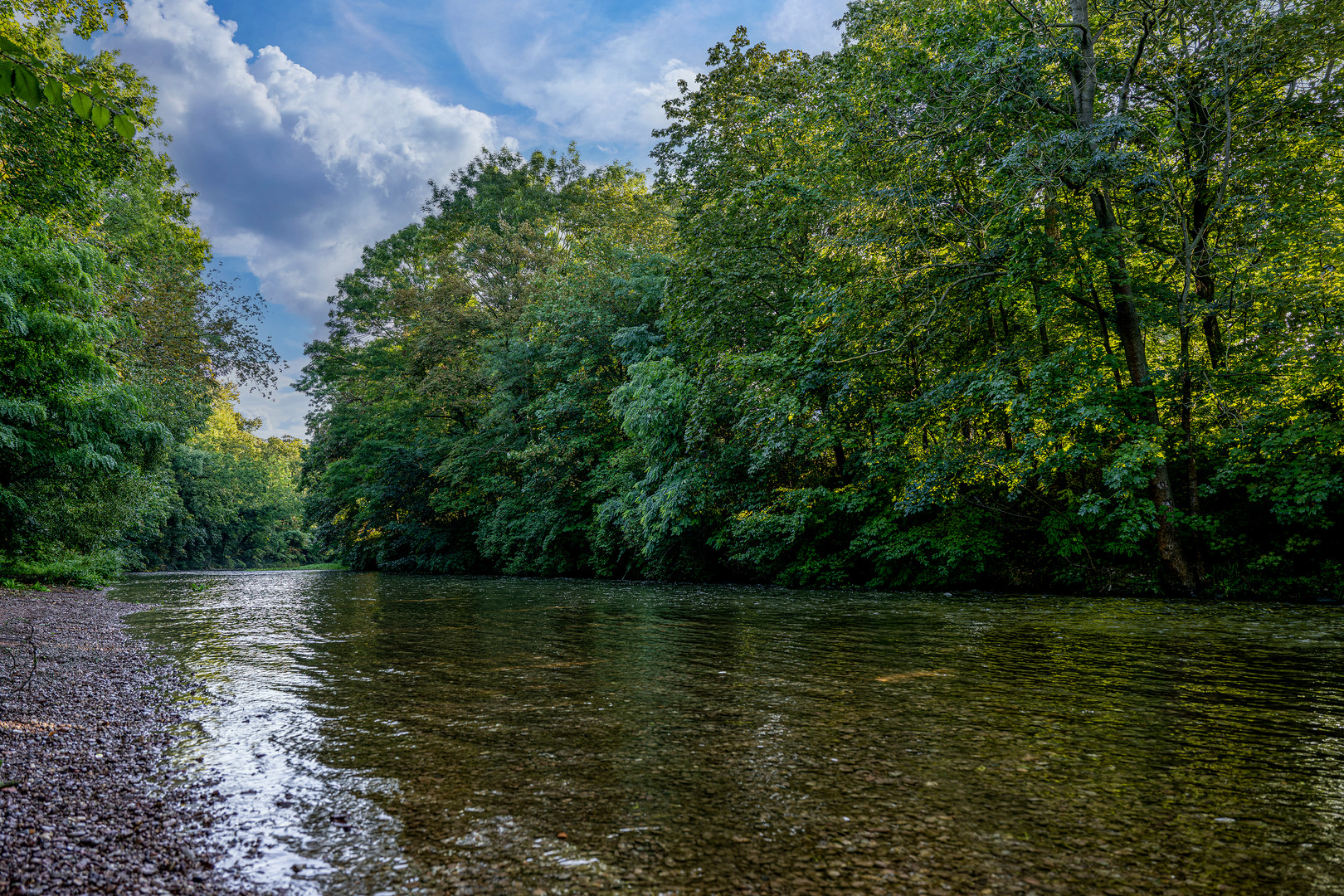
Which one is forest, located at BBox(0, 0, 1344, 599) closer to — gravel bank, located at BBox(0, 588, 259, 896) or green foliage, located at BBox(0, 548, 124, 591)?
green foliage, located at BBox(0, 548, 124, 591)

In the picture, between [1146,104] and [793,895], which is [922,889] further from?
[1146,104]

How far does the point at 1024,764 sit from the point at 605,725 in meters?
2.17

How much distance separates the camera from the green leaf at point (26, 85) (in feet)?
7.37

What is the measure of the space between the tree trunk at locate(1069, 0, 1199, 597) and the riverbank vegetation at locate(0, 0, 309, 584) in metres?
15.2

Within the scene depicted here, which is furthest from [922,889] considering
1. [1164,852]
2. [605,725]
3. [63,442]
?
[63,442]

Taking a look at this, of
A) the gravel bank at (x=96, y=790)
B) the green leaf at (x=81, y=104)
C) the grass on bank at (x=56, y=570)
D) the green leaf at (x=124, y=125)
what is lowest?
the grass on bank at (x=56, y=570)

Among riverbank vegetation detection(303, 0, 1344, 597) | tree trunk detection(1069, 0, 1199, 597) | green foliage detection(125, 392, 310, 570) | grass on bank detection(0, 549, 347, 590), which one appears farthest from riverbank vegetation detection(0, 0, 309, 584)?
green foliage detection(125, 392, 310, 570)

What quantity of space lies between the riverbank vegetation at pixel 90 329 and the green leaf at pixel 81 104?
7.58 m

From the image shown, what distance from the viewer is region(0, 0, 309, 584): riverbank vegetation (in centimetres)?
1245

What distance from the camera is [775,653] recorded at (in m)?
6.40

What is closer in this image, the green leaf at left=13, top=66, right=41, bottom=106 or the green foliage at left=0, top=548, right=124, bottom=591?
the green leaf at left=13, top=66, right=41, bottom=106

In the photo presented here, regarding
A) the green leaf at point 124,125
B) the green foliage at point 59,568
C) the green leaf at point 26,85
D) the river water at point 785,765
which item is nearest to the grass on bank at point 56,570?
the green foliage at point 59,568

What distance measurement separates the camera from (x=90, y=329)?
13.4 m

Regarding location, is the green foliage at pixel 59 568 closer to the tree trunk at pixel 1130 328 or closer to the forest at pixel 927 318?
the forest at pixel 927 318
